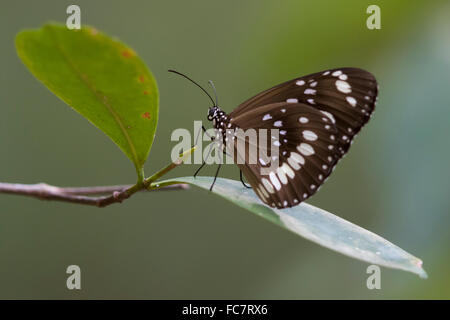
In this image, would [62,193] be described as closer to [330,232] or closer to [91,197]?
[91,197]

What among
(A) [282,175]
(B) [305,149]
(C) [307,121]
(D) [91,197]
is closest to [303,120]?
(C) [307,121]

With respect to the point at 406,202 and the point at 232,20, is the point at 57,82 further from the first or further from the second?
the point at 232,20

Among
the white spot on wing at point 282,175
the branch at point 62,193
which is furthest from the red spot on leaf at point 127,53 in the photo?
the white spot on wing at point 282,175

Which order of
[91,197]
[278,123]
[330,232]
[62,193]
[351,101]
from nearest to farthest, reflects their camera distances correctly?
[330,232] → [91,197] → [62,193] → [351,101] → [278,123]

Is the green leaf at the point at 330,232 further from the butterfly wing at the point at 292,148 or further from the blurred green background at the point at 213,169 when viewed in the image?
the blurred green background at the point at 213,169

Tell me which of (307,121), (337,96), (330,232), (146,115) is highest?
(337,96)

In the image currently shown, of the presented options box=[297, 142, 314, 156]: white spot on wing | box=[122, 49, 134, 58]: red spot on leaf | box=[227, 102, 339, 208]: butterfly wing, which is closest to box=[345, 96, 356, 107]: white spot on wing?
box=[227, 102, 339, 208]: butterfly wing
